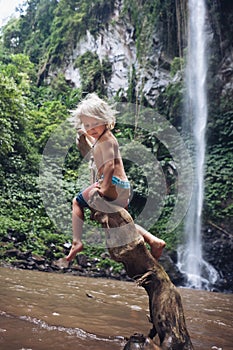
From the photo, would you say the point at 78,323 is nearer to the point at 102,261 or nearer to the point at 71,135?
the point at 102,261

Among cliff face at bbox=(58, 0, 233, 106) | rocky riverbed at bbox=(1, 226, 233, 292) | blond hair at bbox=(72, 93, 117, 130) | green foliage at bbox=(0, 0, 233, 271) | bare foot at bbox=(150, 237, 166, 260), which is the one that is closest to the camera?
blond hair at bbox=(72, 93, 117, 130)

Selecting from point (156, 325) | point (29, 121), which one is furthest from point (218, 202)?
point (156, 325)

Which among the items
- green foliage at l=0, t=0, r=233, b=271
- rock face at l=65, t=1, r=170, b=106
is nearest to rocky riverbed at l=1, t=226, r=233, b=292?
green foliage at l=0, t=0, r=233, b=271

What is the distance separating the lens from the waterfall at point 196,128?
9781mm

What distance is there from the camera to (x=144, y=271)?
2.04m

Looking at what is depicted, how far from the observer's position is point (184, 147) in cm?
1270

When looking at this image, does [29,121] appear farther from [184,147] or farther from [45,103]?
[184,147]

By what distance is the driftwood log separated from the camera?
6.32ft

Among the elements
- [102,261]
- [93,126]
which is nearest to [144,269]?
[93,126]

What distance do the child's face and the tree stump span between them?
14.7 inches

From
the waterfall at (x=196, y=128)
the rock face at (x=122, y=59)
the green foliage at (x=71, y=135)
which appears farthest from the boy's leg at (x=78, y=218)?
the rock face at (x=122, y=59)

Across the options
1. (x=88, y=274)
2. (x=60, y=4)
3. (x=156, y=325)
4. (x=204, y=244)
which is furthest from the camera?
(x=60, y=4)

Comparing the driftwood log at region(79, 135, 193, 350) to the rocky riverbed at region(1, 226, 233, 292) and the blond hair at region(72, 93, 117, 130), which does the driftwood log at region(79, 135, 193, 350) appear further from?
the rocky riverbed at region(1, 226, 233, 292)

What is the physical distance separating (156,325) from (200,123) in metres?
11.9
